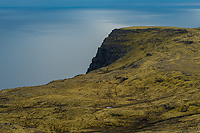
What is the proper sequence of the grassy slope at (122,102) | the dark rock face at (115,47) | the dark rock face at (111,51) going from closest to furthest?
the grassy slope at (122,102) < the dark rock face at (115,47) < the dark rock face at (111,51)

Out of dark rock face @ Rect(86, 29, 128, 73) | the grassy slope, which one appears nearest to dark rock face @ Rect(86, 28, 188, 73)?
dark rock face @ Rect(86, 29, 128, 73)

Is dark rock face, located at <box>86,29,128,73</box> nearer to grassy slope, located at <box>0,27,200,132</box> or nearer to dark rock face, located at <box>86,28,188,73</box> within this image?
dark rock face, located at <box>86,28,188,73</box>

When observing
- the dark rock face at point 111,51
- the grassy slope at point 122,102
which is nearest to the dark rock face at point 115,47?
the dark rock face at point 111,51

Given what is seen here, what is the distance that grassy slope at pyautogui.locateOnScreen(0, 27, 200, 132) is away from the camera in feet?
64.3

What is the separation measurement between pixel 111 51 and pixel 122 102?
36.0 metres

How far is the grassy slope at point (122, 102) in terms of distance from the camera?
19609 mm

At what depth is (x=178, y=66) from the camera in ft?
107

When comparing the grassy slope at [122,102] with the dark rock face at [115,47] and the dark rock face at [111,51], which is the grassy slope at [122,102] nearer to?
the dark rock face at [115,47]

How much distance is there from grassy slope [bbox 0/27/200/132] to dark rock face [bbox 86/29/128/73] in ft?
60.4

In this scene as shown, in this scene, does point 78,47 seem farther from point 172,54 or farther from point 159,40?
point 172,54

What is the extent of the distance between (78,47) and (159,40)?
90396 mm

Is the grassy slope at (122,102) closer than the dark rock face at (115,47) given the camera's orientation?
Yes

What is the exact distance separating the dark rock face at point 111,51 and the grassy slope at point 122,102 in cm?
1839

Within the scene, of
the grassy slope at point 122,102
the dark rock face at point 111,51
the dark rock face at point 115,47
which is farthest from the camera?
the dark rock face at point 111,51
